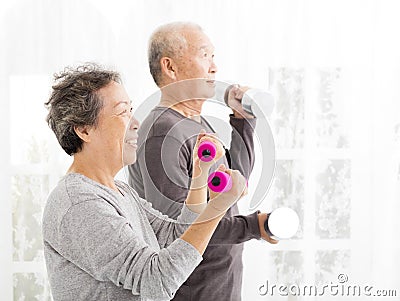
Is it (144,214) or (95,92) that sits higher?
(95,92)

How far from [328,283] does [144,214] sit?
147 cm

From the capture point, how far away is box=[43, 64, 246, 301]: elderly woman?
1246 millimetres

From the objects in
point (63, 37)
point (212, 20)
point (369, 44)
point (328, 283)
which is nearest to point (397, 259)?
point (328, 283)

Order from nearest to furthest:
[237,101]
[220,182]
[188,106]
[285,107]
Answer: [220,182] < [188,106] < [237,101] < [285,107]

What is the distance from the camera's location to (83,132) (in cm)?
138

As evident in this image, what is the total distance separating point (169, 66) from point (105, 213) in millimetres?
467

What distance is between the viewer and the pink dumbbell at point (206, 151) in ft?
4.01

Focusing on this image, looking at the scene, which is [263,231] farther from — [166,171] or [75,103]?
[75,103]

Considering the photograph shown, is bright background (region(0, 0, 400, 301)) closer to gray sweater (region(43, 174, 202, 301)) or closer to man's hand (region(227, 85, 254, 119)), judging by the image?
man's hand (region(227, 85, 254, 119))

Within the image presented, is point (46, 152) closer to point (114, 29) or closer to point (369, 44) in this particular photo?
point (114, 29)

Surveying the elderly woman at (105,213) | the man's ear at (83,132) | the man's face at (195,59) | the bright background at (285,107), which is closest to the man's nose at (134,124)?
the elderly woman at (105,213)

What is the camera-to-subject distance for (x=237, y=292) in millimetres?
1754

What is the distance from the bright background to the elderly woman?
119cm

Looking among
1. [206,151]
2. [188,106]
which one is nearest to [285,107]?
[188,106]
